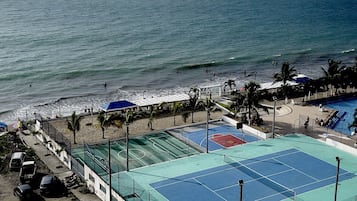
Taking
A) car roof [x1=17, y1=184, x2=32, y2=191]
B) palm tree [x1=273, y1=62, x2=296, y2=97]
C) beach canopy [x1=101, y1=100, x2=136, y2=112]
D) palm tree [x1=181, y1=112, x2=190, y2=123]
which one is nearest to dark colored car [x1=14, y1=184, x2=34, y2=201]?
car roof [x1=17, y1=184, x2=32, y2=191]

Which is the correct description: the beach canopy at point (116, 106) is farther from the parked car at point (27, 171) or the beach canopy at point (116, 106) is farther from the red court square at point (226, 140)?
the parked car at point (27, 171)

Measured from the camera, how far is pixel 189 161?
3844 cm

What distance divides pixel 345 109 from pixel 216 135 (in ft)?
56.0

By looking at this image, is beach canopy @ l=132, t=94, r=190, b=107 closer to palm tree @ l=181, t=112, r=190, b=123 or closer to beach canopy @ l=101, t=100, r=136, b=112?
beach canopy @ l=101, t=100, r=136, b=112

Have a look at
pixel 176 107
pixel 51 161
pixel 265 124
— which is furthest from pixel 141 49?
pixel 51 161

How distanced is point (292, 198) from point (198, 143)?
40.1ft

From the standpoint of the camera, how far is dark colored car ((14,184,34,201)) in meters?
33.9

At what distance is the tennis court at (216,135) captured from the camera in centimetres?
4297

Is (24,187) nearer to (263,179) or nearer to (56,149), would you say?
(56,149)

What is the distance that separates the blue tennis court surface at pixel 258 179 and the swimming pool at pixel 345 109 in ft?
33.4

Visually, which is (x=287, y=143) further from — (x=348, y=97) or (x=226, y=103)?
(x=348, y=97)

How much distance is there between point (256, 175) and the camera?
1412 inches

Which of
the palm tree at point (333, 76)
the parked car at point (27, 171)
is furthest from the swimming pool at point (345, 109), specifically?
the parked car at point (27, 171)

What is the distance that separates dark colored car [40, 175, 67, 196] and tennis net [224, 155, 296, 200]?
Answer: 12.1 m
